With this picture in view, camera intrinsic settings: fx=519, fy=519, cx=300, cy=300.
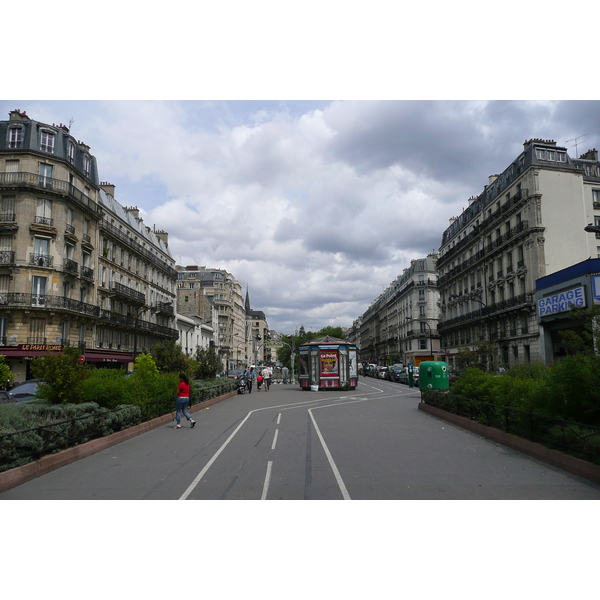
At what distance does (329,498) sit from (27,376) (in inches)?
1221

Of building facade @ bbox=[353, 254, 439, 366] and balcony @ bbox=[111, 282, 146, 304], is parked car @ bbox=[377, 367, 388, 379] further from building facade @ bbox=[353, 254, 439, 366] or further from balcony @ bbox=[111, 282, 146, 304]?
balcony @ bbox=[111, 282, 146, 304]

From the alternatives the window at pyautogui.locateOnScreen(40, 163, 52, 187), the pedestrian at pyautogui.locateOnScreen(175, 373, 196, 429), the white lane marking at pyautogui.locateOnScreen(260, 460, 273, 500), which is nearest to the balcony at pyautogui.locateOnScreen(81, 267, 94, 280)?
the window at pyautogui.locateOnScreen(40, 163, 52, 187)

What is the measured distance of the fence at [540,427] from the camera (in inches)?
324

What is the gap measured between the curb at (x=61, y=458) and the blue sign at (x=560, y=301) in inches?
933

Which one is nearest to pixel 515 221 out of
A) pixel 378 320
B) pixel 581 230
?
pixel 581 230

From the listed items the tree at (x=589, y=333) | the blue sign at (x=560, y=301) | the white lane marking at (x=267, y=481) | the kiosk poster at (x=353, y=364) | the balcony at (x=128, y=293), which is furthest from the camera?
the balcony at (x=128, y=293)

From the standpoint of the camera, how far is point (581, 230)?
38312mm

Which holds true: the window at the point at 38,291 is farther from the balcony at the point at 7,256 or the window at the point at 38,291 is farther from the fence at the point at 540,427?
the fence at the point at 540,427

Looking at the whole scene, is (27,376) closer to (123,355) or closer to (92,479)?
(123,355)

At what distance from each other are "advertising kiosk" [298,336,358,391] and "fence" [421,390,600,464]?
2067cm

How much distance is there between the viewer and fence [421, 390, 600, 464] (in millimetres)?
8238

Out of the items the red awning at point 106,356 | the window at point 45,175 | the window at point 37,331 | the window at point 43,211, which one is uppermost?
the window at point 45,175

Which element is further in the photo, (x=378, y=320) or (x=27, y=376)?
(x=378, y=320)

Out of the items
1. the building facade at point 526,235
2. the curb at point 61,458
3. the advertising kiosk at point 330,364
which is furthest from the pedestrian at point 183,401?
the building facade at point 526,235
